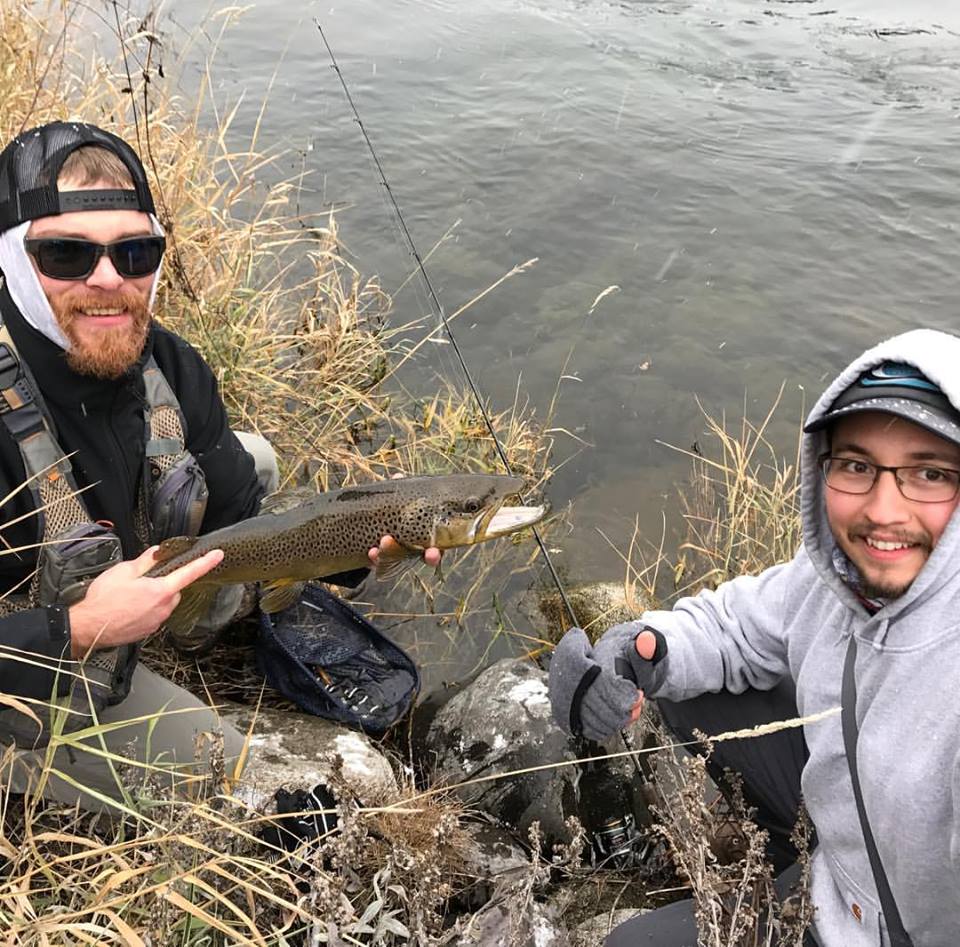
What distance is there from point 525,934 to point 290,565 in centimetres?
159

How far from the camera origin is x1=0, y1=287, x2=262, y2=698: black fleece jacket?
111 inches

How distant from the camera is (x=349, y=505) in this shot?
3631 mm

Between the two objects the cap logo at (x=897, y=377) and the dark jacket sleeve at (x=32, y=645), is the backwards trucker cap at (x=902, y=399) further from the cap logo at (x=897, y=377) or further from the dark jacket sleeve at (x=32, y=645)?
the dark jacket sleeve at (x=32, y=645)

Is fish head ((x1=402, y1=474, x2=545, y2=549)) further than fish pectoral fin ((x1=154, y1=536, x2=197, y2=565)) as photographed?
Yes

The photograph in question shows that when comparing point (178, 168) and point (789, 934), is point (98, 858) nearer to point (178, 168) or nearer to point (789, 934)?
point (789, 934)

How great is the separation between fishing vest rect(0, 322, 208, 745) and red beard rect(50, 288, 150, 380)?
183 millimetres

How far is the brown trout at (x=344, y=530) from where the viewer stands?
3.48 meters

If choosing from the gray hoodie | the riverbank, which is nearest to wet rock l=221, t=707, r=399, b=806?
the riverbank

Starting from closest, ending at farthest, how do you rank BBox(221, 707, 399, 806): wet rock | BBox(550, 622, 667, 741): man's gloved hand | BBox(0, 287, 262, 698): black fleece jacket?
BBox(0, 287, 262, 698): black fleece jacket → BBox(550, 622, 667, 741): man's gloved hand → BBox(221, 707, 399, 806): wet rock

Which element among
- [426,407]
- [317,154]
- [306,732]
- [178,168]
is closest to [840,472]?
[306,732]

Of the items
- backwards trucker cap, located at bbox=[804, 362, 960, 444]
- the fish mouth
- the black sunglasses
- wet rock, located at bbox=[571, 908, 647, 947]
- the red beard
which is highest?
the black sunglasses

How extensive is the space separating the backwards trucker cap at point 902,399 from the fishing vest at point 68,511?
2.42 meters

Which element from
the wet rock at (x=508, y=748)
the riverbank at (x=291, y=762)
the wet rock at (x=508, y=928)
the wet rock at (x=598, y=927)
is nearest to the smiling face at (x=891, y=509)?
the riverbank at (x=291, y=762)

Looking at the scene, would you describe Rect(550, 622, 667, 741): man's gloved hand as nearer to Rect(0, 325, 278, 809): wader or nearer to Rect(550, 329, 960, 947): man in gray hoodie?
Rect(550, 329, 960, 947): man in gray hoodie
